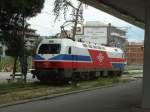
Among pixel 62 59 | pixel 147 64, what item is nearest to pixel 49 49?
pixel 62 59

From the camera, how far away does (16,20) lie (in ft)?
101

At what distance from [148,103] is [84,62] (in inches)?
759

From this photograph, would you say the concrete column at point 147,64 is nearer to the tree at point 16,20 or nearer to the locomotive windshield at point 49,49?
the tree at point 16,20

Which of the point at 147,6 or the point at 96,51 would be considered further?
the point at 96,51

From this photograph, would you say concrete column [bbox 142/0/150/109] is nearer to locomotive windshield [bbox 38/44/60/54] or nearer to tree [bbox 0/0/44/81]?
tree [bbox 0/0/44/81]

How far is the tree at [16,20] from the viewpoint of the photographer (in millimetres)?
28530

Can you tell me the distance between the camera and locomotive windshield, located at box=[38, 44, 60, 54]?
3391 centimetres

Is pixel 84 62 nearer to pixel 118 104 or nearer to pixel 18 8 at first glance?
pixel 18 8

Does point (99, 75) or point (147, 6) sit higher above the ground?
point (147, 6)

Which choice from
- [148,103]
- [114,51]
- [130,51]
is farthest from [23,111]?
[130,51]

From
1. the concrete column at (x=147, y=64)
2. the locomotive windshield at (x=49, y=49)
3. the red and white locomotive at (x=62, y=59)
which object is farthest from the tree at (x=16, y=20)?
the concrete column at (x=147, y=64)

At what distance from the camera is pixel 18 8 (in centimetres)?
2881

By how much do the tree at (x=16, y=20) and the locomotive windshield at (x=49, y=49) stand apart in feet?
7.06

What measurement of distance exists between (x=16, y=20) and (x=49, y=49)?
170 inches
